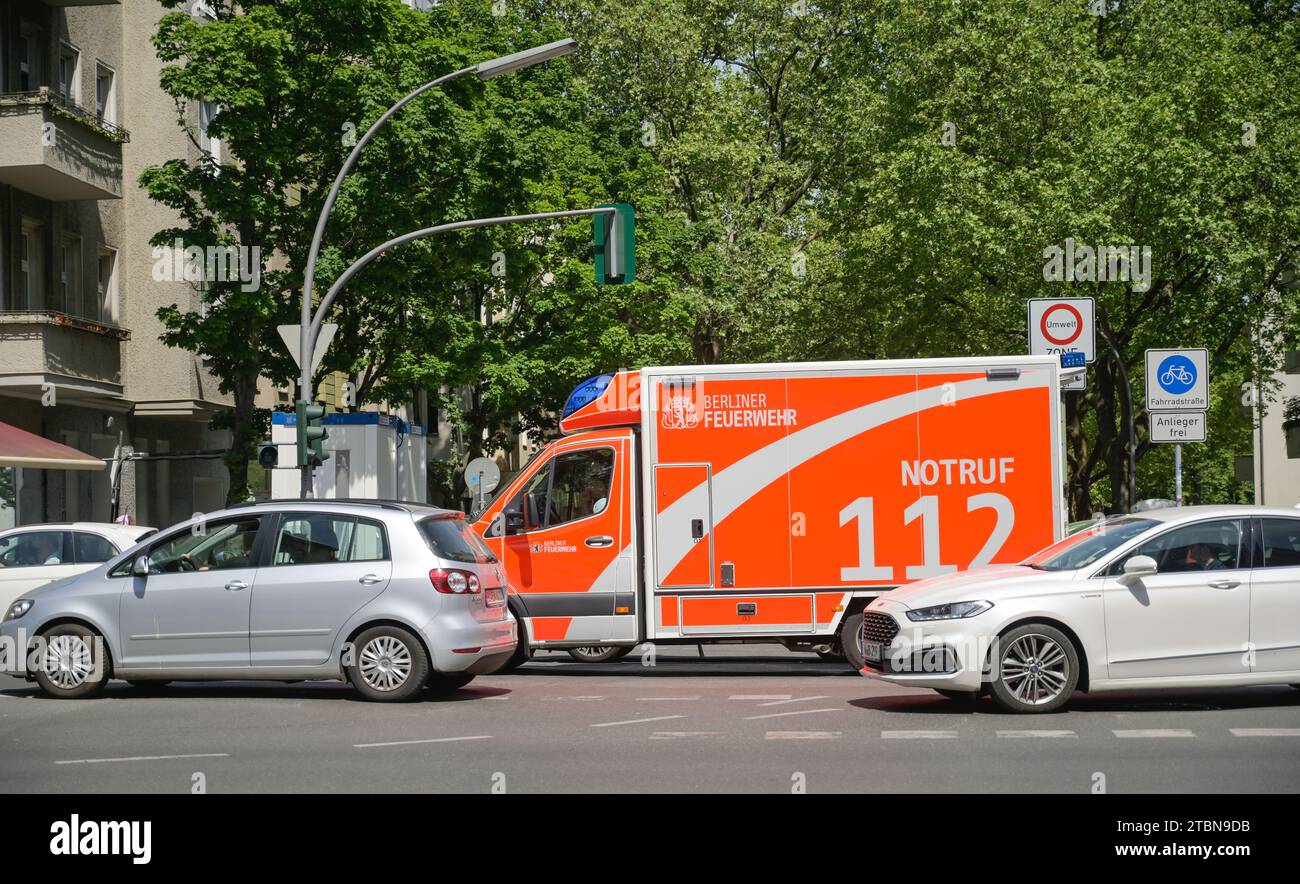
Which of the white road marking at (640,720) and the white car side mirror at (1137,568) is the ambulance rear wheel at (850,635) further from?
the white car side mirror at (1137,568)

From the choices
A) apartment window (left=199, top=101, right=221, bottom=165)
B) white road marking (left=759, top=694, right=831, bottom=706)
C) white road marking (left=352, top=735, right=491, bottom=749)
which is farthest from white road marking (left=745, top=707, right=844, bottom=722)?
apartment window (left=199, top=101, right=221, bottom=165)

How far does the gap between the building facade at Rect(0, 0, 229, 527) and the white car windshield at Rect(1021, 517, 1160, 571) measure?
18.1 meters

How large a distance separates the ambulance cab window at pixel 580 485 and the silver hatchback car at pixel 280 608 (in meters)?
2.42

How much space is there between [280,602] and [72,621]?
1.91 metres

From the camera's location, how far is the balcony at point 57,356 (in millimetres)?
24625

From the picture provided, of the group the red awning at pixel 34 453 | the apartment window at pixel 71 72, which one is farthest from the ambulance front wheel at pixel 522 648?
the apartment window at pixel 71 72

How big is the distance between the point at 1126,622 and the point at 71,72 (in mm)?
23446

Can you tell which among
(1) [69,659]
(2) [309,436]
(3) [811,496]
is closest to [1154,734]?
(3) [811,496]

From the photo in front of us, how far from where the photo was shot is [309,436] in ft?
71.6

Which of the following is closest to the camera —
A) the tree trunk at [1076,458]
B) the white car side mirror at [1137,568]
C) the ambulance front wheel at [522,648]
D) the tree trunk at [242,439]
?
the white car side mirror at [1137,568]

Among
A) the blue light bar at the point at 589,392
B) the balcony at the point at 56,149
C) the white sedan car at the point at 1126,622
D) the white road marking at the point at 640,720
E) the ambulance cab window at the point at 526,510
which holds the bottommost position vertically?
the white road marking at the point at 640,720

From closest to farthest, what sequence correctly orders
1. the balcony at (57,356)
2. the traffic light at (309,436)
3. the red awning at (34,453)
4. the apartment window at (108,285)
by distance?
the traffic light at (309,436) < the red awning at (34,453) < the balcony at (57,356) < the apartment window at (108,285)

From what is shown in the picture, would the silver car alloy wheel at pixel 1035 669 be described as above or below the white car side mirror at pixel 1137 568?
Answer: below
